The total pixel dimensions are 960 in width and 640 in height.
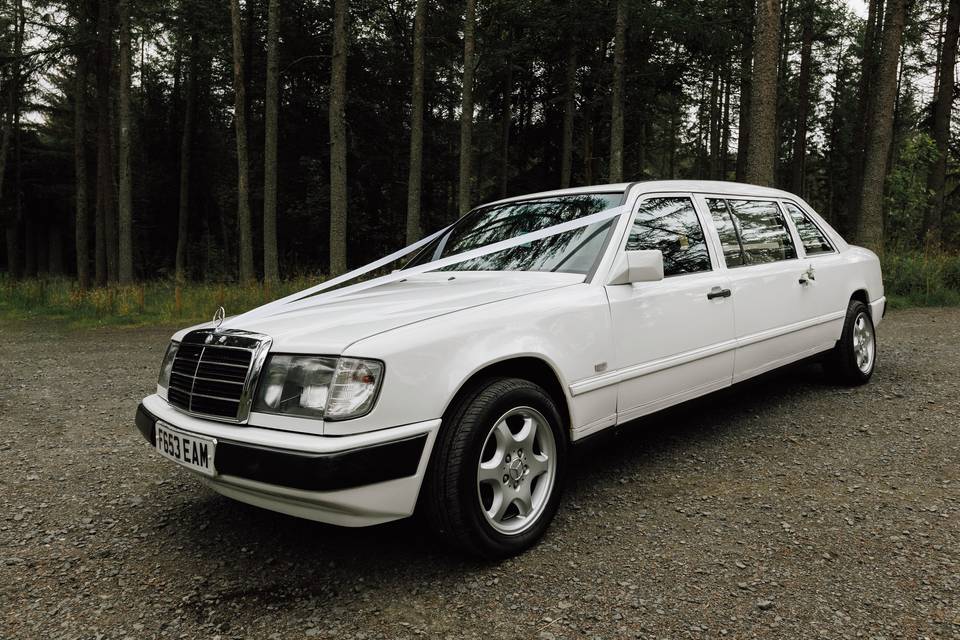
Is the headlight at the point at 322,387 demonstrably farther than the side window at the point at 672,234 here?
No

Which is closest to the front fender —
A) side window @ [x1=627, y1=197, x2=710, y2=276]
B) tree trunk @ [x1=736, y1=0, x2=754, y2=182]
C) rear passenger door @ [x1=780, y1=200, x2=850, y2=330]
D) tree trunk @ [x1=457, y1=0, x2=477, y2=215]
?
side window @ [x1=627, y1=197, x2=710, y2=276]

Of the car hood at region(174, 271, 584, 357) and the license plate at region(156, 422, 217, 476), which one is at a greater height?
the car hood at region(174, 271, 584, 357)

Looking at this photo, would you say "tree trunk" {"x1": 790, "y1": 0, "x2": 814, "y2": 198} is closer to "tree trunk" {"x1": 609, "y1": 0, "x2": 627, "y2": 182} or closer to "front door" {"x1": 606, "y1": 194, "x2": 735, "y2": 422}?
"tree trunk" {"x1": 609, "y1": 0, "x2": 627, "y2": 182}

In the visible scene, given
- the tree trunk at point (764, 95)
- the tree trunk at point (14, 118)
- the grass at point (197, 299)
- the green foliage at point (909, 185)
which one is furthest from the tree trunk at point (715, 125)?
the tree trunk at point (14, 118)

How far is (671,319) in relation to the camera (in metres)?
3.44

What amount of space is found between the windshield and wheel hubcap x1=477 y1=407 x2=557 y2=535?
905 millimetres

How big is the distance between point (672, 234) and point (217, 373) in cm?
259

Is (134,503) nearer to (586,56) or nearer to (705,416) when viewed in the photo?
(705,416)

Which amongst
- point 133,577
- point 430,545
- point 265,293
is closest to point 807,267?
point 430,545

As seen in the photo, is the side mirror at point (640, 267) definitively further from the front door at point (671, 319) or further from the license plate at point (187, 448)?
the license plate at point (187, 448)

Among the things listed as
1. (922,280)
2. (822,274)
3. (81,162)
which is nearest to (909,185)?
(922,280)

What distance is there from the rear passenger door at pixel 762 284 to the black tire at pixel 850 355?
1.97ft

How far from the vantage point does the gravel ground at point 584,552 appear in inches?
88.7

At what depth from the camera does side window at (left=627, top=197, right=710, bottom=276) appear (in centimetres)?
356
